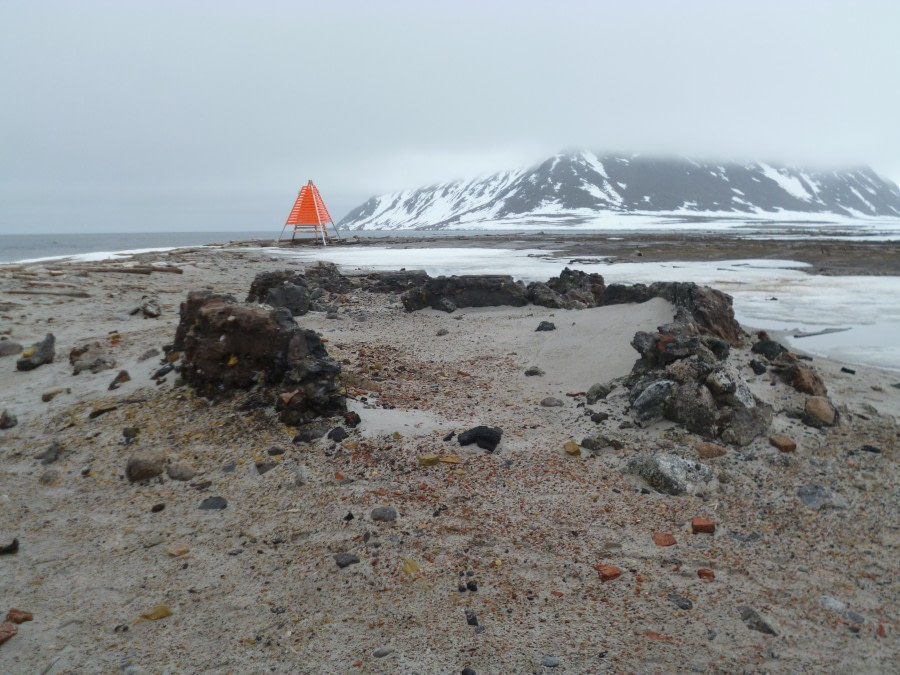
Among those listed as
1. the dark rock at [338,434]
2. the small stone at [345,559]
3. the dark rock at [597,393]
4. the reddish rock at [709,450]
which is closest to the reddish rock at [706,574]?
the reddish rock at [709,450]

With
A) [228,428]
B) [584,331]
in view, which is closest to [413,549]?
[228,428]

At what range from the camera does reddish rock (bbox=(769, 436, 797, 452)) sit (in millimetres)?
4758

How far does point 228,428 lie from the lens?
529 centimetres

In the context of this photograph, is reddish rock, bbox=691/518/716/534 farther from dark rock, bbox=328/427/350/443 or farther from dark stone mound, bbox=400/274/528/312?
dark stone mound, bbox=400/274/528/312

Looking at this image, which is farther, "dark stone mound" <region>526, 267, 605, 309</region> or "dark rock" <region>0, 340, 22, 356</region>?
"dark stone mound" <region>526, 267, 605, 309</region>

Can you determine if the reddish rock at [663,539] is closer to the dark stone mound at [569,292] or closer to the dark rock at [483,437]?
the dark rock at [483,437]

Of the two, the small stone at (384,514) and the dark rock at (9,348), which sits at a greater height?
the dark rock at (9,348)

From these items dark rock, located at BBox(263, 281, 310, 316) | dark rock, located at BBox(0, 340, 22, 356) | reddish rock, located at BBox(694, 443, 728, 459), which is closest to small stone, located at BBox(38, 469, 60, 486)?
dark rock, located at BBox(0, 340, 22, 356)

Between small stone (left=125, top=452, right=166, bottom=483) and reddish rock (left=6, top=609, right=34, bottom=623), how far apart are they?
59.7 inches

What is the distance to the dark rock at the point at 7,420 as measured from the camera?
223 inches

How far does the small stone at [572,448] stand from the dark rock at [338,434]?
2.00m

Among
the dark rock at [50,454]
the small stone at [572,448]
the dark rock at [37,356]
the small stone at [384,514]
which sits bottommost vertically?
the small stone at [384,514]

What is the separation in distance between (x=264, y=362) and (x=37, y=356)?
391cm

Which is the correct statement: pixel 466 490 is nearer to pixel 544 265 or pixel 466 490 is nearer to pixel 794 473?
pixel 794 473
